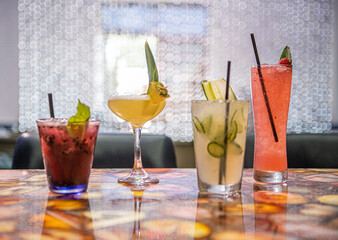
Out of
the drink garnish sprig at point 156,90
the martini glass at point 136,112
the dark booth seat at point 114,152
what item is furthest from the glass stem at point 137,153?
the dark booth seat at point 114,152

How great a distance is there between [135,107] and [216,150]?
0.27 m

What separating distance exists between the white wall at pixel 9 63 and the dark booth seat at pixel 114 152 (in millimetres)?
1190

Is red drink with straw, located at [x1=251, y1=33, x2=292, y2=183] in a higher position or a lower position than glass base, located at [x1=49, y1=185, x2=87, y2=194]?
higher

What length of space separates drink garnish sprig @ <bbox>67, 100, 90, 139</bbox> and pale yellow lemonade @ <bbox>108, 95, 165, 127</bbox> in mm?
186

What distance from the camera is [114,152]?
1.62m

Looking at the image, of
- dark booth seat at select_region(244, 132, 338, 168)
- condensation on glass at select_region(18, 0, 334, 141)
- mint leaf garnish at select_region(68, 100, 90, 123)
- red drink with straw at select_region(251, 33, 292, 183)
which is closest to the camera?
mint leaf garnish at select_region(68, 100, 90, 123)

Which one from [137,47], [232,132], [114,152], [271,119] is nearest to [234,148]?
[232,132]

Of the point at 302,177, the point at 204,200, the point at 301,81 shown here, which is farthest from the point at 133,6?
the point at 204,200

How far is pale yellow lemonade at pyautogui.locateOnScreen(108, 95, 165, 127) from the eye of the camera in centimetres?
83

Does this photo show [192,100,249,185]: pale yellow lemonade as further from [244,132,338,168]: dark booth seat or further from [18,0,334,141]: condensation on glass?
[18,0,334,141]: condensation on glass

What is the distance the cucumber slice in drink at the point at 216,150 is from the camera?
660 mm


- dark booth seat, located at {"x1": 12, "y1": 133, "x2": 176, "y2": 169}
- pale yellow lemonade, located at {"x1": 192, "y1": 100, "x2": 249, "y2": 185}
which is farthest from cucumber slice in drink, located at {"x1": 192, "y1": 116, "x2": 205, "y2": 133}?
dark booth seat, located at {"x1": 12, "y1": 133, "x2": 176, "y2": 169}

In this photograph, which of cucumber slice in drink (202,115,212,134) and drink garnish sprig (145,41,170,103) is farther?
drink garnish sprig (145,41,170,103)

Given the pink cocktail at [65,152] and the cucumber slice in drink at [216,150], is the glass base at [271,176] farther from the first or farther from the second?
the pink cocktail at [65,152]
